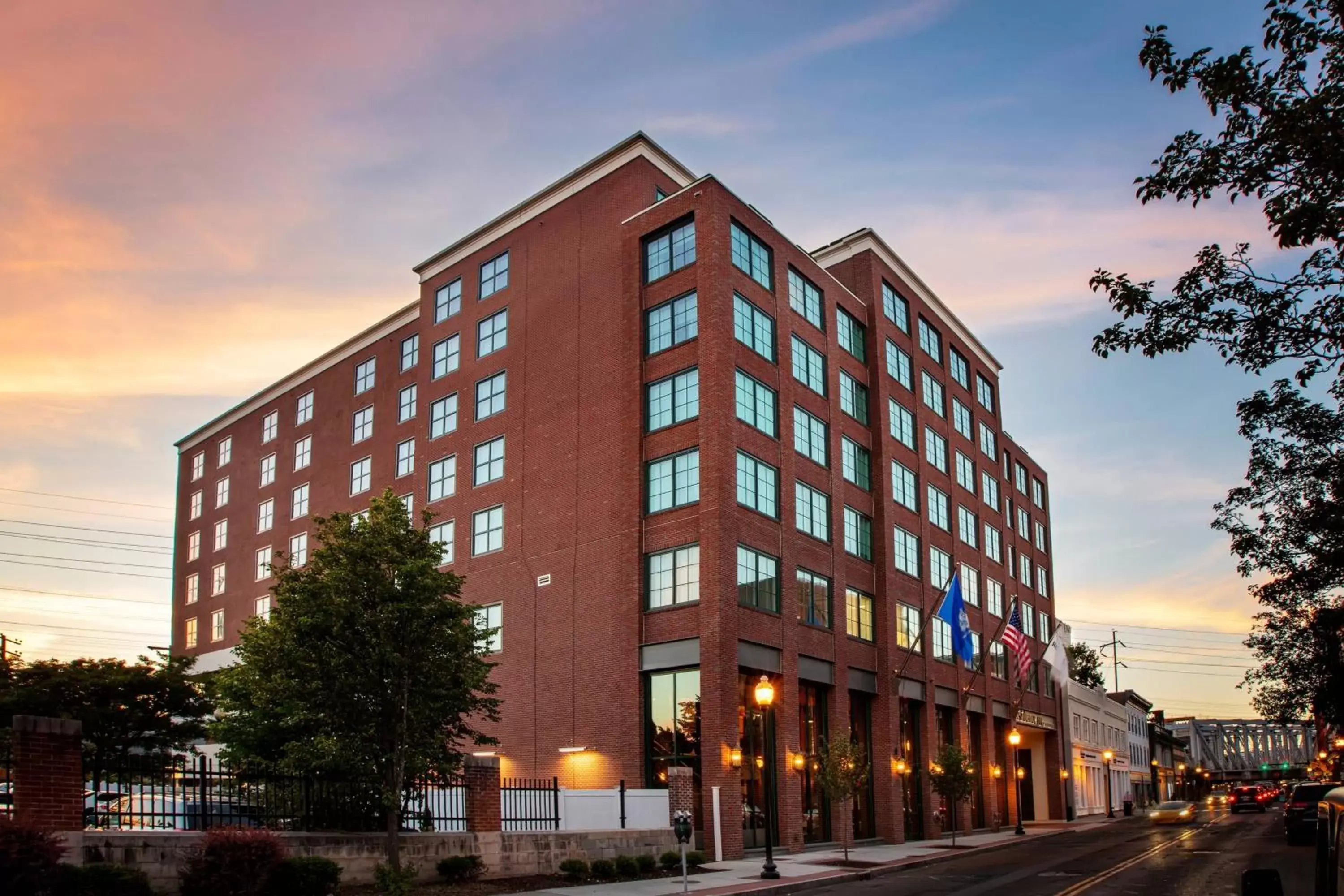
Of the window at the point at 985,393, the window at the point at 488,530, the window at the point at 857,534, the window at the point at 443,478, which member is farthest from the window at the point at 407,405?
the window at the point at 985,393

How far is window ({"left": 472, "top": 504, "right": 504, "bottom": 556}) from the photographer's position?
47.6m

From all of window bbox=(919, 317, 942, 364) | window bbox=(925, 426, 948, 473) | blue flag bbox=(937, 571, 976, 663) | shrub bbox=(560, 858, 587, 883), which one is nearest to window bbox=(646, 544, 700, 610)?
blue flag bbox=(937, 571, 976, 663)

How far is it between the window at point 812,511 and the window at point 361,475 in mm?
24861

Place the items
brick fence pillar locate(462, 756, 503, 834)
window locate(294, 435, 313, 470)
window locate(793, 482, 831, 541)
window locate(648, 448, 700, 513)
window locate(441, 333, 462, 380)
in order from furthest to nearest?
window locate(294, 435, 313, 470), window locate(441, 333, 462, 380), window locate(793, 482, 831, 541), window locate(648, 448, 700, 513), brick fence pillar locate(462, 756, 503, 834)

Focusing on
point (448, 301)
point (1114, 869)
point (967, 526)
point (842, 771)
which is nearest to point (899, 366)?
point (967, 526)

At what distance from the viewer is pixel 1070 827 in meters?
64.1

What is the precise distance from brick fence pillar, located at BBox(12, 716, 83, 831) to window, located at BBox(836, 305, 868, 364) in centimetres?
3721

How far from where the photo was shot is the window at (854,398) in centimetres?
5059

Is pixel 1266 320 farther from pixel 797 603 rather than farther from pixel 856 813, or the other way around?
pixel 856 813

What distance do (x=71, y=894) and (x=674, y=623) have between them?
948 inches

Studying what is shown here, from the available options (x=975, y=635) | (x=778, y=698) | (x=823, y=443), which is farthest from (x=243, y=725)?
(x=975, y=635)

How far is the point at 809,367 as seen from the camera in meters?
47.7

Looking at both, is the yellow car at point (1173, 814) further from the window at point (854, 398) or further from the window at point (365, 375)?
the window at point (365, 375)

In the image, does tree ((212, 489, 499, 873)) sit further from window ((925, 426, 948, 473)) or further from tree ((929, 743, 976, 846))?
window ((925, 426, 948, 473))
